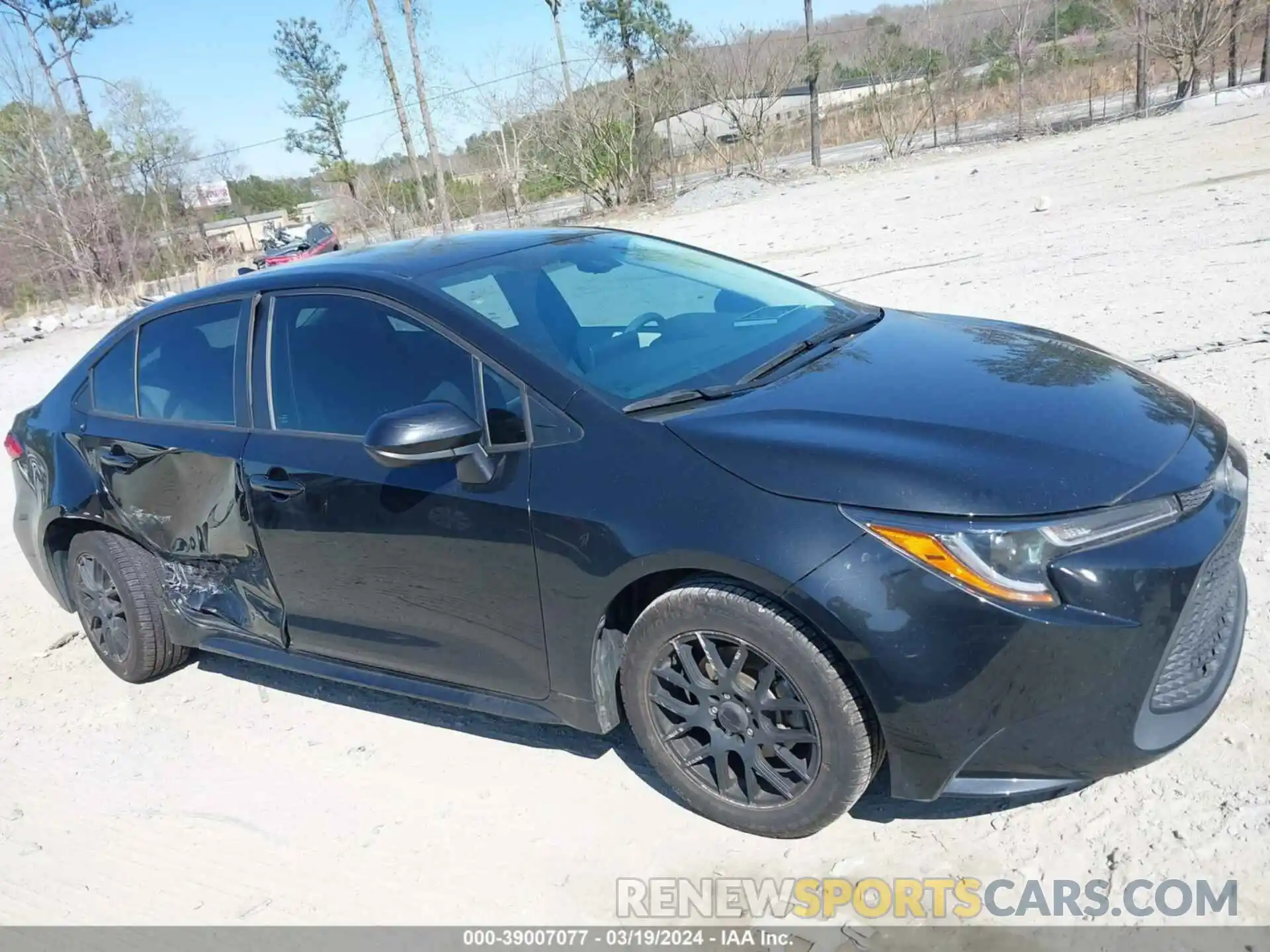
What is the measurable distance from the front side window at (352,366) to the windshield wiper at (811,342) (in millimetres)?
874

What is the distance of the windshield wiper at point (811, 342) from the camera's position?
3.07 meters

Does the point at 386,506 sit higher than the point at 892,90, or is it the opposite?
the point at 892,90

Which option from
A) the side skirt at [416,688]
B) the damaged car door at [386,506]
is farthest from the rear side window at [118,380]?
the side skirt at [416,688]

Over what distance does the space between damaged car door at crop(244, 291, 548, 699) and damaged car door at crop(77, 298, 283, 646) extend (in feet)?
0.50

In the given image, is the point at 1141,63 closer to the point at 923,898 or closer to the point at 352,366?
the point at 352,366

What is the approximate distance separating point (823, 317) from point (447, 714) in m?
2.06

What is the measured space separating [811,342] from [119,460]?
2853 mm

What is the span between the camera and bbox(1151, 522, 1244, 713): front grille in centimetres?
238

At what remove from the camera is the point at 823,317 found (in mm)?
3639

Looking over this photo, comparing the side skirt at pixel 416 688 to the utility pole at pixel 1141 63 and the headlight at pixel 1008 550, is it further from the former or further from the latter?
the utility pole at pixel 1141 63

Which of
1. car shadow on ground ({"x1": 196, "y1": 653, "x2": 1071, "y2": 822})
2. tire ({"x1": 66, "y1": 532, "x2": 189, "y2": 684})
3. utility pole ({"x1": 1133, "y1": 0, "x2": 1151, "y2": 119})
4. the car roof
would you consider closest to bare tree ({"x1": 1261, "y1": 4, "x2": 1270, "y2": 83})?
utility pole ({"x1": 1133, "y1": 0, "x2": 1151, "y2": 119})

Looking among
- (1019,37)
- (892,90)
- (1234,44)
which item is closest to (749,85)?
(892,90)

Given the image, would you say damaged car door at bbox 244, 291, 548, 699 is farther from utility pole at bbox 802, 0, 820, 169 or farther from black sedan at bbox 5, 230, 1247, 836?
utility pole at bbox 802, 0, 820, 169

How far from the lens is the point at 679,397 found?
2.88 m
